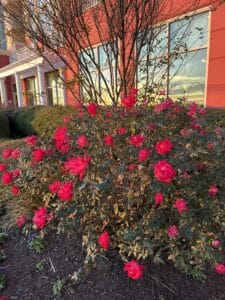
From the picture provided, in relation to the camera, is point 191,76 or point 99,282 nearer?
point 99,282

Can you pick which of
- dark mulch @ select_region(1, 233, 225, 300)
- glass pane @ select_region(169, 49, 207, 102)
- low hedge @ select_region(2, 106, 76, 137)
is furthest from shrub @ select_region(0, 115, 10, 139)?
dark mulch @ select_region(1, 233, 225, 300)

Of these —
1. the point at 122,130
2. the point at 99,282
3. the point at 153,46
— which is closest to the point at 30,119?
the point at 153,46

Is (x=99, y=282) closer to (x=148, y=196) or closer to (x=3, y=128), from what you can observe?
(x=148, y=196)

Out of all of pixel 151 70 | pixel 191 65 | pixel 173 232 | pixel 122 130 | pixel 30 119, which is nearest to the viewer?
pixel 173 232

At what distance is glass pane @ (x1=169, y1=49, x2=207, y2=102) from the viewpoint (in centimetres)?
628

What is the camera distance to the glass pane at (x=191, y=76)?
6.28 m

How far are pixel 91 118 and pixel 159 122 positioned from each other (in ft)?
2.84

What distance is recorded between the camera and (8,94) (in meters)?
Result: 21.8

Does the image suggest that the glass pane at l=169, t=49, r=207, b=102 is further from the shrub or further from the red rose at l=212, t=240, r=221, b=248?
the shrub

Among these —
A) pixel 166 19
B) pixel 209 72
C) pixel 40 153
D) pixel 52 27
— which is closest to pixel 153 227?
pixel 40 153

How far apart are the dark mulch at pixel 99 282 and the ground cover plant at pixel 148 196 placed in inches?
4.0

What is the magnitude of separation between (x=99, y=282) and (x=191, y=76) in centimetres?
567

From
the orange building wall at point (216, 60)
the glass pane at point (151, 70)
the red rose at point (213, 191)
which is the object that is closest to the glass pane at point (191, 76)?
the orange building wall at point (216, 60)

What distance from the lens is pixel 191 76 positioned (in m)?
6.57
